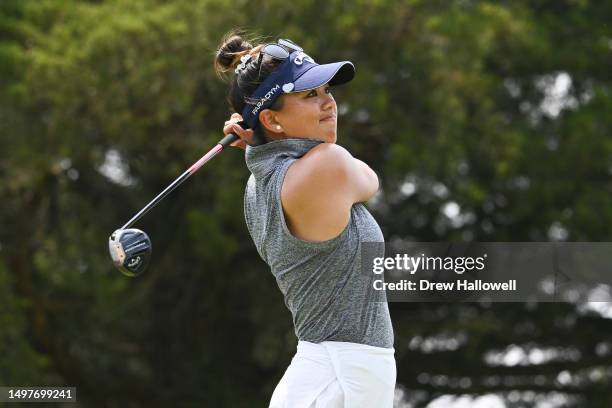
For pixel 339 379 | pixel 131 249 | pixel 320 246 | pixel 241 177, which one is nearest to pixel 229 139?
pixel 131 249

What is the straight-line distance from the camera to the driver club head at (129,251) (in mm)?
3340

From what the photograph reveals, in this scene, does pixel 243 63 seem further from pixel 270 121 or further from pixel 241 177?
pixel 241 177

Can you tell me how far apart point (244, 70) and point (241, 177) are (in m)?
6.53

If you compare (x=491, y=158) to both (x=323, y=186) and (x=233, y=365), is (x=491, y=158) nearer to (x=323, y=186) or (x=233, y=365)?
(x=233, y=365)

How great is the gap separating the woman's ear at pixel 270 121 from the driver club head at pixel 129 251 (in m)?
0.60

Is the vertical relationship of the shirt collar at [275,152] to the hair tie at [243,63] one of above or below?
below

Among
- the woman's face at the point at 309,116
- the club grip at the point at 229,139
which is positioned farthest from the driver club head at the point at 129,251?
the woman's face at the point at 309,116

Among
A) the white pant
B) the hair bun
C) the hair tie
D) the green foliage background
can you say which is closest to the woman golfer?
the white pant

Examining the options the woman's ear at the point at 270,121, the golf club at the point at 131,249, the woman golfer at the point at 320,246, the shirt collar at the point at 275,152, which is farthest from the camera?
the golf club at the point at 131,249

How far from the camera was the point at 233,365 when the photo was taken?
41.0ft

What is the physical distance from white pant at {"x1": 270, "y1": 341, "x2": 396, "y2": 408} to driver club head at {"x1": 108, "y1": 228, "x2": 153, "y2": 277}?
2.38ft

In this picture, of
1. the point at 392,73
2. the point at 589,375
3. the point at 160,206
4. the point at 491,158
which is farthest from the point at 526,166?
the point at 160,206

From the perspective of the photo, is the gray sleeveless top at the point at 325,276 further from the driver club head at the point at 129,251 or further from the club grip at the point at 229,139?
the driver club head at the point at 129,251

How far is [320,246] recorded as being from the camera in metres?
2.78
